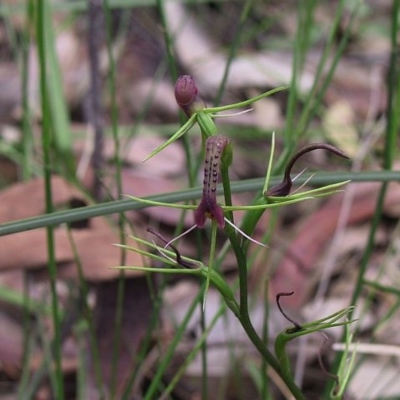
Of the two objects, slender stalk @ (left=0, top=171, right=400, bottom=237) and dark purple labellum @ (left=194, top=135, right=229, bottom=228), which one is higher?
slender stalk @ (left=0, top=171, right=400, bottom=237)

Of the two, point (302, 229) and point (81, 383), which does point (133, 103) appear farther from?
point (81, 383)

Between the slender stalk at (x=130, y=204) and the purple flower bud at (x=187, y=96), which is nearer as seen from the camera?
the purple flower bud at (x=187, y=96)

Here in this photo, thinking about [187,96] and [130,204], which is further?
[130,204]

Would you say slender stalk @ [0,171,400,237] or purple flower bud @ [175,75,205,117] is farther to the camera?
slender stalk @ [0,171,400,237]

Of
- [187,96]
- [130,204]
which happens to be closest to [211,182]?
[187,96]

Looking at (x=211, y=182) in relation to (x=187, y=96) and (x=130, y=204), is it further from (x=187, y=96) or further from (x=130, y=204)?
(x=130, y=204)

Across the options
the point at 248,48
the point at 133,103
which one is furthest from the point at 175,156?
the point at 248,48
